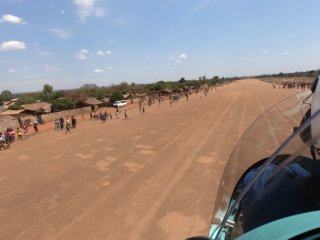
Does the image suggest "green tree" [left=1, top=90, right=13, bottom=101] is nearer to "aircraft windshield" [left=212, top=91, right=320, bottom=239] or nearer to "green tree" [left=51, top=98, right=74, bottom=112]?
"green tree" [left=51, top=98, right=74, bottom=112]

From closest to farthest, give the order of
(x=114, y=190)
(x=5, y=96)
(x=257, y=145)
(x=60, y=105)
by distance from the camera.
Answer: (x=257, y=145) < (x=114, y=190) < (x=60, y=105) < (x=5, y=96)

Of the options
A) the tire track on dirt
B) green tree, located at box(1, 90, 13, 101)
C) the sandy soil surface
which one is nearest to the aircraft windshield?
the sandy soil surface

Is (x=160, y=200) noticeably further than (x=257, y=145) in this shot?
Yes

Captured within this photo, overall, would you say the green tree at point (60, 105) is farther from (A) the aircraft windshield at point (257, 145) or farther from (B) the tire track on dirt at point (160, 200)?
(A) the aircraft windshield at point (257, 145)

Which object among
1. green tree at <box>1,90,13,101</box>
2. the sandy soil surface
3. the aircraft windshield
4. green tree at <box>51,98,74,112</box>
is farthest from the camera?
green tree at <box>1,90,13,101</box>

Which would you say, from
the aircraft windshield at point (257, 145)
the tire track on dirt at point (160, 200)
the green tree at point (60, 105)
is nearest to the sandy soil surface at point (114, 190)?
the tire track on dirt at point (160, 200)

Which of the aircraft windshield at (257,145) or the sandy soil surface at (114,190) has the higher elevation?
the aircraft windshield at (257,145)

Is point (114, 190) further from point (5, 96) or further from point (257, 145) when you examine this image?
point (5, 96)

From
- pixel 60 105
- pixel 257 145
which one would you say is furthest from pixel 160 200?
pixel 60 105

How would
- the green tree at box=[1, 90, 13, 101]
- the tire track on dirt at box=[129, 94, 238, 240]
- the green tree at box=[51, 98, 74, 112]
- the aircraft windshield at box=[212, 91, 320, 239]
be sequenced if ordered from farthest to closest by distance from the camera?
the green tree at box=[1, 90, 13, 101] < the green tree at box=[51, 98, 74, 112] < the tire track on dirt at box=[129, 94, 238, 240] < the aircraft windshield at box=[212, 91, 320, 239]

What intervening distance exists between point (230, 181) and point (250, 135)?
653 millimetres

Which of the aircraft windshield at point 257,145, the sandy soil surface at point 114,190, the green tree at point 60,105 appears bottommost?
the sandy soil surface at point 114,190

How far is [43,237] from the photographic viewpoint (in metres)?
6.71

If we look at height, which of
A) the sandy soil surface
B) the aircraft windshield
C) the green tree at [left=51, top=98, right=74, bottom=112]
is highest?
the aircraft windshield
